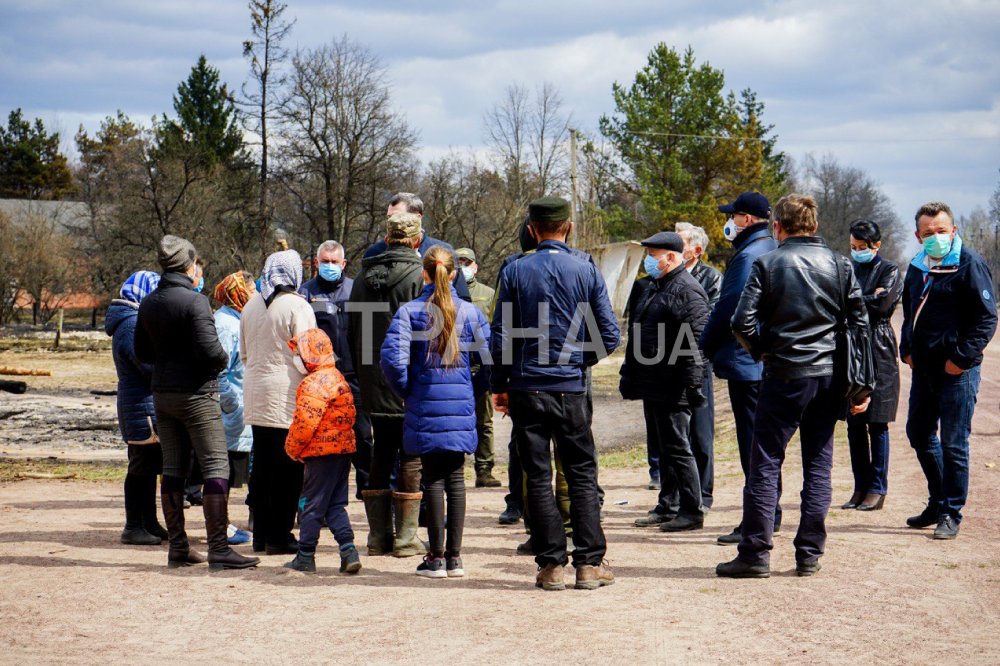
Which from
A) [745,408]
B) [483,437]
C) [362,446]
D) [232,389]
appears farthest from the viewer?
[483,437]

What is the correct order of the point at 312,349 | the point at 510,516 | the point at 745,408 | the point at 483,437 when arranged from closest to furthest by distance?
the point at 312,349
the point at 745,408
the point at 510,516
the point at 483,437

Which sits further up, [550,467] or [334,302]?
[334,302]

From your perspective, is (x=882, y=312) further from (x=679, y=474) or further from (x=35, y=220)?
(x=35, y=220)

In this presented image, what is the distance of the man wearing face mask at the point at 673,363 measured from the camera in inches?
273

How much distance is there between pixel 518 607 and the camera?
16.8ft

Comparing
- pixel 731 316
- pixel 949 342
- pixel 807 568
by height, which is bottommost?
pixel 807 568

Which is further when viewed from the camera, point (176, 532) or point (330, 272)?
point (330, 272)

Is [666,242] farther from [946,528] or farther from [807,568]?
[946,528]

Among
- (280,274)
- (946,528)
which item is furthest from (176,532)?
(946,528)

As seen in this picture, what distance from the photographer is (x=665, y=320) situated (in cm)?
704

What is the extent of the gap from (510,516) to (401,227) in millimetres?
2584

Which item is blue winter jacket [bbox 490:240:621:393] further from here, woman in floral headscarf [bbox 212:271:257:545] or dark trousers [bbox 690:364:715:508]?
woman in floral headscarf [bbox 212:271:257:545]

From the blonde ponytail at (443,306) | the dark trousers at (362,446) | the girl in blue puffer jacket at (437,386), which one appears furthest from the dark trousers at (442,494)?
the dark trousers at (362,446)

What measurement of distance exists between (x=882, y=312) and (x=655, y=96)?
43.6 metres
